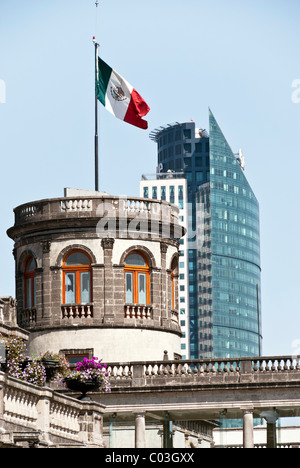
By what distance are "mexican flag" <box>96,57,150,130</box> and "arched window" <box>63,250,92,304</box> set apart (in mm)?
8795

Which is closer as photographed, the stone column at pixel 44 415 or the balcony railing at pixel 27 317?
the stone column at pixel 44 415

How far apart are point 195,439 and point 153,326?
783 cm

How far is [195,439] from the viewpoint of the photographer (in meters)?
64.1

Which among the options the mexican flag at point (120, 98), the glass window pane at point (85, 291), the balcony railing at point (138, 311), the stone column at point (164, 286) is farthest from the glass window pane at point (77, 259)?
the mexican flag at point (120, 98)

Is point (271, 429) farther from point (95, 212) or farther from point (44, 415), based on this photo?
point (44, 415)

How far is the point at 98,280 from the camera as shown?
5950 centimetres

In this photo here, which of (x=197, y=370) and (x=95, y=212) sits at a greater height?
(x=95, y=212)

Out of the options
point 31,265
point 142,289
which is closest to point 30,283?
point 31,265

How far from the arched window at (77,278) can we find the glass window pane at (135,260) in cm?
204

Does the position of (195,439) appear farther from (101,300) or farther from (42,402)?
(42,402)

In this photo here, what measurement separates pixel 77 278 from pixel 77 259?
98 cm

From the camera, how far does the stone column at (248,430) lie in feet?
179

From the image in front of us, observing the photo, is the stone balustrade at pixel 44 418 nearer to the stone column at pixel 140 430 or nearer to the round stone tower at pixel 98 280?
the stone column at pixel 140 430
